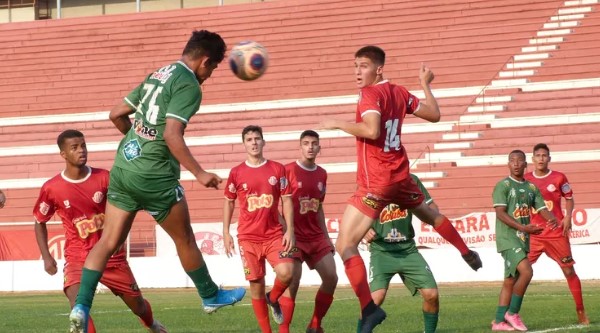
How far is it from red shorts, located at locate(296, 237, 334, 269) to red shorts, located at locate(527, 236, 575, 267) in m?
3.24

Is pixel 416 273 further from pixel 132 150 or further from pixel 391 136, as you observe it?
pixel 132 150

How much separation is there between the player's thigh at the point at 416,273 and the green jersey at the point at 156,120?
3.50 m

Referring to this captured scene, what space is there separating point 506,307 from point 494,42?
21.3 meters

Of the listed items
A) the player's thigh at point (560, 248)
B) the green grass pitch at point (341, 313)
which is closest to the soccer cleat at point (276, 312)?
the green grass pitch at point (341, 313)

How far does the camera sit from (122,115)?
8102 mm

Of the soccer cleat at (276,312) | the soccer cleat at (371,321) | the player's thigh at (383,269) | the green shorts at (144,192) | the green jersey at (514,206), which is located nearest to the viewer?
the green shorts at (144,192)

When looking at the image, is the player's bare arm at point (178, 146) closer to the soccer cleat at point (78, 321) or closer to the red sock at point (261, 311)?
the soccer cleat at point (78, 321)

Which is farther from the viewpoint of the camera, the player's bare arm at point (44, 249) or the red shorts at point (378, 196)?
the player's bare arm at point (44, 249)

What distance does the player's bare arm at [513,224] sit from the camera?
12305 millimetres

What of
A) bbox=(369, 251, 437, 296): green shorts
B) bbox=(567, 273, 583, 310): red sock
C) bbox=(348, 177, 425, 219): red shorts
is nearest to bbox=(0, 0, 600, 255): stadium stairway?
bbox=(567, 273, 583, 310): red sock

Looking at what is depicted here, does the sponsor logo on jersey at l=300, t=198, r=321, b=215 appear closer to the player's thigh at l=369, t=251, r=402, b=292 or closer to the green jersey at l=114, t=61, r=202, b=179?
the player's thigh at l=369, t=251, r=402, b=292

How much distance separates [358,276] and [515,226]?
4.41m

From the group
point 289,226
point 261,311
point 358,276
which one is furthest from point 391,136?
point 261,311

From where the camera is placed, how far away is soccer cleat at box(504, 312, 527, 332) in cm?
1180
